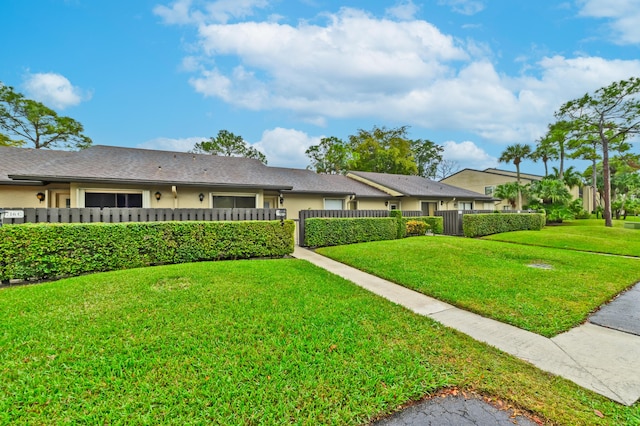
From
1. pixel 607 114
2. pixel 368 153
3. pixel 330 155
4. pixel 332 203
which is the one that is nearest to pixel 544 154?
pixel 607 114

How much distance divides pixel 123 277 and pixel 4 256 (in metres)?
2.12

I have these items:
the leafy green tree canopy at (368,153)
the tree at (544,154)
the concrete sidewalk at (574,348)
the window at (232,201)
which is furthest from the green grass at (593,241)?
the tree at (544,154)

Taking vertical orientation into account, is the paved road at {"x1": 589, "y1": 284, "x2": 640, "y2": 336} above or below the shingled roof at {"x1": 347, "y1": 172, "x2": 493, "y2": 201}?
below

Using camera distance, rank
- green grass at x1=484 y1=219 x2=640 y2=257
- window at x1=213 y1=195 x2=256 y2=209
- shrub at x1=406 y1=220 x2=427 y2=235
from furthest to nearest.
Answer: shrub at x1=406 y1=220 x2=427 y2=235 → window at x1=213 y1=195 x2=256 y2=209 → green grass at x1=484 y1=219 x2=640 y2=257

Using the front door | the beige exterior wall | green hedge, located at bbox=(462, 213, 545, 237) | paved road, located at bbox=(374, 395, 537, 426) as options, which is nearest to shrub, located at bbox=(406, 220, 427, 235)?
green hedge, located at bbox=(462, 213, 545, 237)

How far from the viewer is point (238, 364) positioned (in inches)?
107

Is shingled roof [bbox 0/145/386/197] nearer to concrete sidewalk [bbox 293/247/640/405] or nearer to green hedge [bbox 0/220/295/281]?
green hedge [bbox 0/220/295/281]

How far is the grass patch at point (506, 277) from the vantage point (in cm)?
444

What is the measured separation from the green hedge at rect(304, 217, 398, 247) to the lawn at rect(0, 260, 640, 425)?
6105mm

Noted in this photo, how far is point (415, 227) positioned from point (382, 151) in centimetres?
2146

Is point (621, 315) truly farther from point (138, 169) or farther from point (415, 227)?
point (138, 169)

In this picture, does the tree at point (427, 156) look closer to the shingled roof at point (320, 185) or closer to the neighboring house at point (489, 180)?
the neighboring house at point (489, 180)

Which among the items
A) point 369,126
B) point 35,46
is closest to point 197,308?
point 35,46

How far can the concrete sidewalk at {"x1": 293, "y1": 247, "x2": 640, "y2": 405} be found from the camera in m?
2.69
